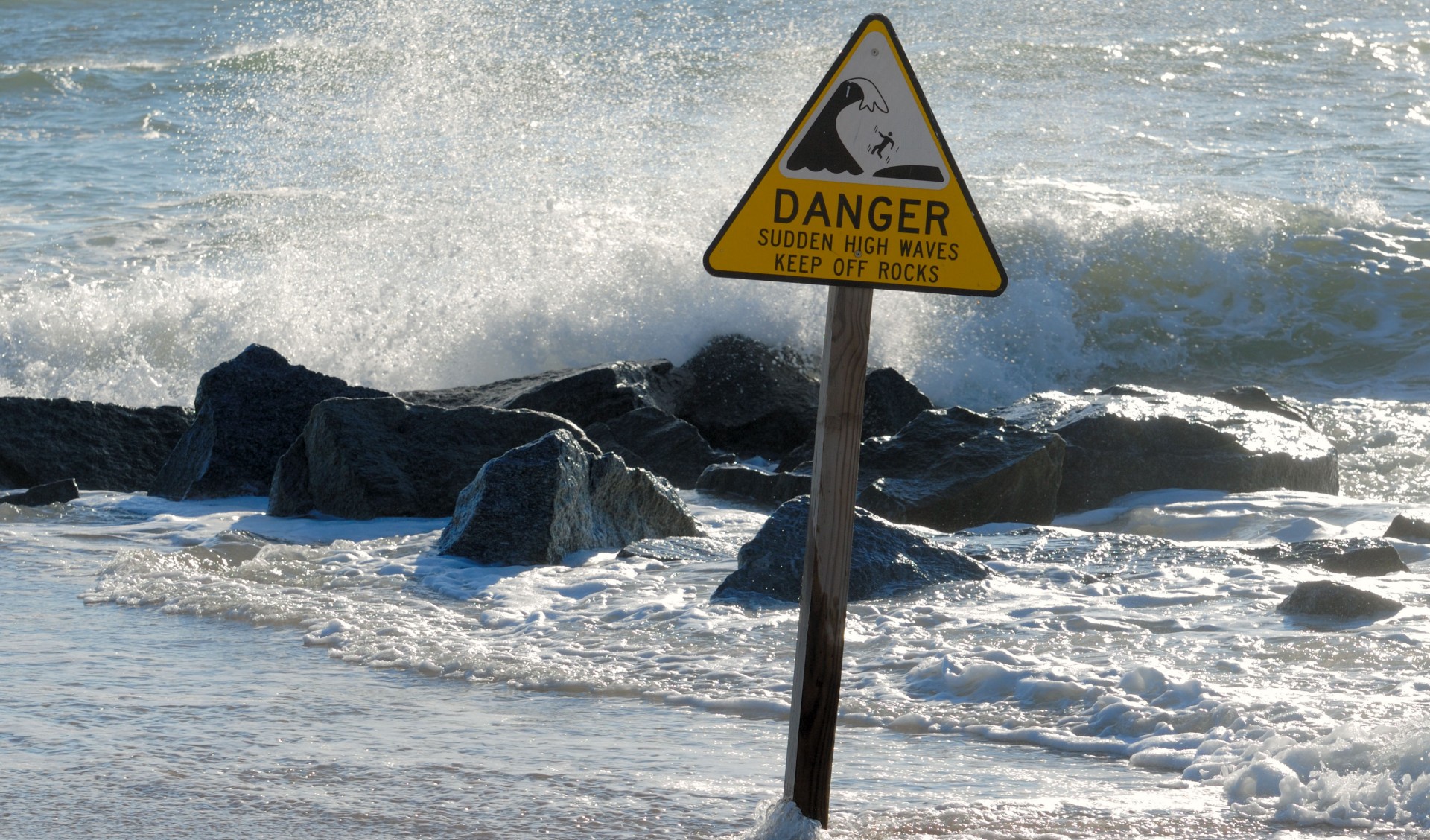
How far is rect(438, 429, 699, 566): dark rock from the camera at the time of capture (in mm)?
6109

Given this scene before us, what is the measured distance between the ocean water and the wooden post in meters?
0.35

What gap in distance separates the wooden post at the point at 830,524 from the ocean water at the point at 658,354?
1.15 feet

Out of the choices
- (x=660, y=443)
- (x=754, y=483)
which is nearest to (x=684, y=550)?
(x=754, y=483)

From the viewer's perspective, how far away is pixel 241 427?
7.98m

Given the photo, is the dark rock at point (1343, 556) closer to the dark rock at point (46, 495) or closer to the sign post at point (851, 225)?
the sign post at point (851, 225)

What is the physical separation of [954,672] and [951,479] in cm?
281

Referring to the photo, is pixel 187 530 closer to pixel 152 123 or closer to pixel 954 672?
pixel 954 672

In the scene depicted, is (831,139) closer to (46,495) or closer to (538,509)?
(538,509)

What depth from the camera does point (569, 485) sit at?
247 inches

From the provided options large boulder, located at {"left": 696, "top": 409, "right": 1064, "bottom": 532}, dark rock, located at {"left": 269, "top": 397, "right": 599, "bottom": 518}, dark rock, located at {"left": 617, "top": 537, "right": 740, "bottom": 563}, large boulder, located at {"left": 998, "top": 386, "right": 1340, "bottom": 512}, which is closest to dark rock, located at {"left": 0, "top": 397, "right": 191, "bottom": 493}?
dark rock, located at {"left": 269, "top": 397, "right": 599, "bottom": 518}

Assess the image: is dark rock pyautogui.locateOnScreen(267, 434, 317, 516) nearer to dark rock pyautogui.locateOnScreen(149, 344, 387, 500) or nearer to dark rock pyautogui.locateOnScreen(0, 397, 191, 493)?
dark rock pyautogui.locateOnScreen(149, 344, 387, 500)

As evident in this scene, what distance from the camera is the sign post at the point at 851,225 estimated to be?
2674mm

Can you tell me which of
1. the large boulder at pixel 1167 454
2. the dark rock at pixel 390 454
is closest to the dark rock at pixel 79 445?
the dark rock at pixel 390 454

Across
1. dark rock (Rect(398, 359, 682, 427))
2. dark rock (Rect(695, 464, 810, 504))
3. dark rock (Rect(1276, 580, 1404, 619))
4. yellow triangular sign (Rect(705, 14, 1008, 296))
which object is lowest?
dark rock (Rect(1276, 580, 1404, 619))
